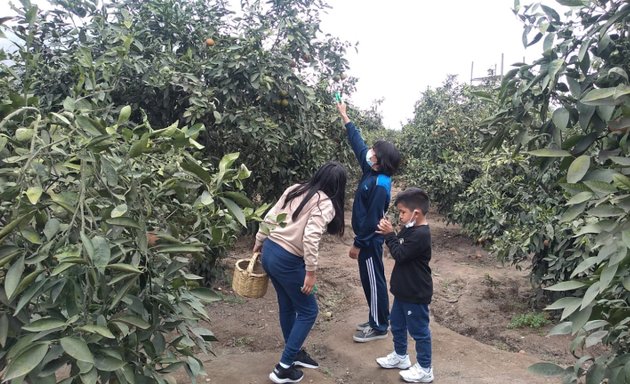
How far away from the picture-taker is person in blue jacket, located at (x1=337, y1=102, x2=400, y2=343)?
11.8 feet

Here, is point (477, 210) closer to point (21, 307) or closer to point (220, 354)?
point (220, 354)

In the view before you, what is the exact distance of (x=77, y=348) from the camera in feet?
3.64

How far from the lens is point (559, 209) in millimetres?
4211

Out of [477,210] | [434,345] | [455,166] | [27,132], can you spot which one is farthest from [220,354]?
[455,166]

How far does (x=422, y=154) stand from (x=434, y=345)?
4.74 m

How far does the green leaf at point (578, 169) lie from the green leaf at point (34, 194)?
1.27 m

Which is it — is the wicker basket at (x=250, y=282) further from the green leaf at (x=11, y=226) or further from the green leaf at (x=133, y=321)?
the green leaf at (x=11, y=226)

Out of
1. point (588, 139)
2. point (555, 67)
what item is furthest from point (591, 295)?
point (555, 67)

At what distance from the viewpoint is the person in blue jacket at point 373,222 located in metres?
3.61

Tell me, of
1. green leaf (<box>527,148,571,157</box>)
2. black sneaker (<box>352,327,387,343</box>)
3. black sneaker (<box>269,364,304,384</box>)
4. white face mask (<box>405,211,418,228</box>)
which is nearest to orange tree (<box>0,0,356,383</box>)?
green leaf (<box>527,148,571,157</box>)

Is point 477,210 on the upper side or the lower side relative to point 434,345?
upper

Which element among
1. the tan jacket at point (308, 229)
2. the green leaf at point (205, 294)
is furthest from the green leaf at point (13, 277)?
the tan jacket at point (308, 229)

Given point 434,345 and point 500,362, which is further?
point 434,345

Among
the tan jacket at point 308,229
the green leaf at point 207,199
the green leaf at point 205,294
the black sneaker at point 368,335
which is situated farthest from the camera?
the black sneaker at point 368,335
